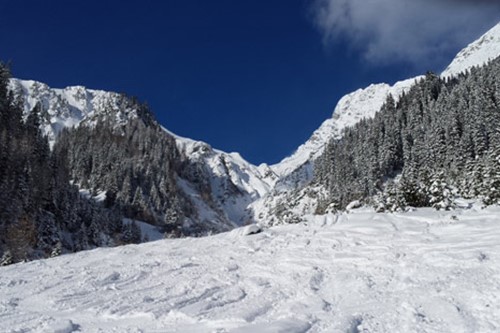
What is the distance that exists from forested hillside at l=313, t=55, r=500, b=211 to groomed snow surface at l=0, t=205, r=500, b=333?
42.3 metres

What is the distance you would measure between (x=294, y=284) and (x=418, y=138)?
95.6 m

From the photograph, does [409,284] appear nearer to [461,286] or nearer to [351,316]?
[461,286]

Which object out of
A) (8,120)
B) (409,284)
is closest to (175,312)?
(409,284)

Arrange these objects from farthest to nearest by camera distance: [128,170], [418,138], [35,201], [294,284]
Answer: [128,170] → [418,138] → [35,201] → [294,284]

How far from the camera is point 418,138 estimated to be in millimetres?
97562

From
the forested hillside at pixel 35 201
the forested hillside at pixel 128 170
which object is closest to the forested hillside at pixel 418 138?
the forested hillside at pixel 35 201

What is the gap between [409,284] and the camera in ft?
32.5

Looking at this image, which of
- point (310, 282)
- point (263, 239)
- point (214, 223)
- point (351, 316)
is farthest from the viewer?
point (214, 223)

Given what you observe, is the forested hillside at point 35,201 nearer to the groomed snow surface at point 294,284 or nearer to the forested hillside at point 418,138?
the groomed snow surface at point 294,284

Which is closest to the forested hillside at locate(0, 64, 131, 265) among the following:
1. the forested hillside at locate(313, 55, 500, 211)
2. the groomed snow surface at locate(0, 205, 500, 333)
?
the groomed snow surface at locate(0, 205, 500, 333)

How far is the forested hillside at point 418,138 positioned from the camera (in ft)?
265

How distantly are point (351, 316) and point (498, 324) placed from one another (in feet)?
8.67

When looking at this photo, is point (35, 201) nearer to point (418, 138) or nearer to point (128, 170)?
point (128, 170)

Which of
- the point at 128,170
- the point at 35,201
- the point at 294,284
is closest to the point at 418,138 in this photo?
the point at 35,201
